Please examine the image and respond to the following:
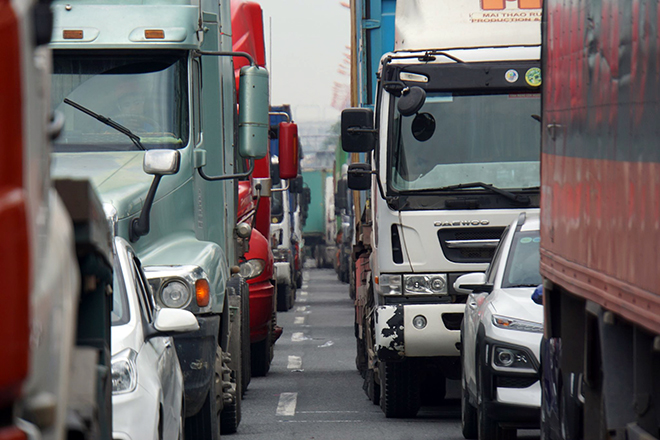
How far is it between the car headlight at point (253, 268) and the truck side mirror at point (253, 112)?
5.21m

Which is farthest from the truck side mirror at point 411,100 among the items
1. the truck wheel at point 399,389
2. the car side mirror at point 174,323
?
the car side mirror at point 174,323

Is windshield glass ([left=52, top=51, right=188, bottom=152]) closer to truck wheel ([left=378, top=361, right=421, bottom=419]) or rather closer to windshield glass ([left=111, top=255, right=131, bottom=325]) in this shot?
windshield glass ([left=111, top=255, right=131, bottom=325])

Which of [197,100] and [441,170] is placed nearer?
[197,100]

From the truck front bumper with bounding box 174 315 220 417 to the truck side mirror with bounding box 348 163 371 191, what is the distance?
3360 millimetres

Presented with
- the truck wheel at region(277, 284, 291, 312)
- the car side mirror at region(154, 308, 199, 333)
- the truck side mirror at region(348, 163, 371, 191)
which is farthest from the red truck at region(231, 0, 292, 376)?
the truck wheel at region(277, 284, 291, 312)

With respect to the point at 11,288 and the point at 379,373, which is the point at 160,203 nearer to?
the point at 379,373

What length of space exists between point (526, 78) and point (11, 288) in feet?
30.8

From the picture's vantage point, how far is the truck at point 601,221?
4.63 meters

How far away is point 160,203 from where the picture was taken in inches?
388

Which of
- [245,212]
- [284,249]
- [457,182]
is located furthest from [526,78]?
[284,249]

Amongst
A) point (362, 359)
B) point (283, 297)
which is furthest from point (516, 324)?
point (283, 297)

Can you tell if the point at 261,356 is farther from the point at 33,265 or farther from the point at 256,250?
the point at 33,265

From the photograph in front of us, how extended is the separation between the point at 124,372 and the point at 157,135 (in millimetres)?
3747

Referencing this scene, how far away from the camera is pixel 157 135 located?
9.85 metres
